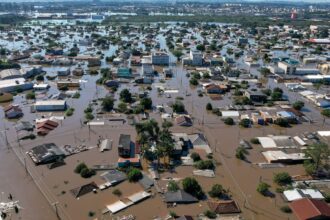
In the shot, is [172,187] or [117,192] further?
[117,192]

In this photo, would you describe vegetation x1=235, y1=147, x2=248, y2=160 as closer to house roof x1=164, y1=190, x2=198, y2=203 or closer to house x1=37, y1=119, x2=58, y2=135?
house roof x1=164, y1=190, x2=198, y2=203

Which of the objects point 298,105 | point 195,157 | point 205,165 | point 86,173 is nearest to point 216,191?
point 205,165

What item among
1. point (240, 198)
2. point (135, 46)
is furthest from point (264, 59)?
point (240, 198)

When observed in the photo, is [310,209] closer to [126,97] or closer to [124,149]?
[124,149]

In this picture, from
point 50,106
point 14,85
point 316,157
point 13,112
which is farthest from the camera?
point 14,85

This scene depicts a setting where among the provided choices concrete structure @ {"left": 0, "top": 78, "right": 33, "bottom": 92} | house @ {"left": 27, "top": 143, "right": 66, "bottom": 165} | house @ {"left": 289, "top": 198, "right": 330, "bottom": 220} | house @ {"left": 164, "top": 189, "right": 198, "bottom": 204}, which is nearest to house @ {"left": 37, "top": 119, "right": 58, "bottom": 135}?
house @ {"left": 27, "top": 143, "right": 66, "bottom": 165}

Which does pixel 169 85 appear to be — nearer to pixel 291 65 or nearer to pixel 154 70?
pixel 154 70

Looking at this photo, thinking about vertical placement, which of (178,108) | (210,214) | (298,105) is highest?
(298,105)

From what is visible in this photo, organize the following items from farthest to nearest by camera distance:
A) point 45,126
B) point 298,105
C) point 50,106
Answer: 1. point 298,105
2. point 50,106
3. point 45,126

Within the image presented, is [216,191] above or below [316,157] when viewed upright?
below
